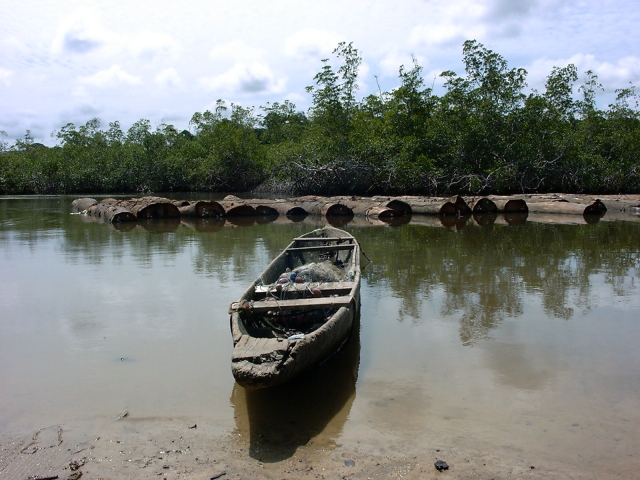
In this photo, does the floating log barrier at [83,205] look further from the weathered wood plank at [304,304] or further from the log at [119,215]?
the weathered wood plank at [304,304]

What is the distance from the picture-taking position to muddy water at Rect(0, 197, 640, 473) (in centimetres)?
370

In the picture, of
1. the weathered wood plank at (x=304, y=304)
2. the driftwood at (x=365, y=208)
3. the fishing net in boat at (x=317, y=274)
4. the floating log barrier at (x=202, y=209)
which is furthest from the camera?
the floating log barrier at (x=202, y=209)

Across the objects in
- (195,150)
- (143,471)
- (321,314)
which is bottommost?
(143,471)

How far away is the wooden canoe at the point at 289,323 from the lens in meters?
3.66

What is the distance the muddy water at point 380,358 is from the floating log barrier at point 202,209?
1005 cm

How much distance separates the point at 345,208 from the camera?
20.8m

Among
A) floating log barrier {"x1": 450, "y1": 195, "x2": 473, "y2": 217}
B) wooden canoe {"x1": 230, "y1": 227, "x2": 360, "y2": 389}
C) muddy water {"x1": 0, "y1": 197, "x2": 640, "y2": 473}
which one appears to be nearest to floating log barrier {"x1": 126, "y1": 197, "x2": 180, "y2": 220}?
muddy water {"x1": 0, "y1": 197, "x2": 640, "y2": 473}

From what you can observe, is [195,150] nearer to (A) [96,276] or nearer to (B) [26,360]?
(A) [96,276]

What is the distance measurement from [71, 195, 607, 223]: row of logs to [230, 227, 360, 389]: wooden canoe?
13.0 m

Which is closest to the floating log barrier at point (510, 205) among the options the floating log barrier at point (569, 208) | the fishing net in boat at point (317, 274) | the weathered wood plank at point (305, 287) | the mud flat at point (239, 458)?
the floating log barrier at point (569, 208)

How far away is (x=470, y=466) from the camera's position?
127 inches

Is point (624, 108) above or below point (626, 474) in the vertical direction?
above

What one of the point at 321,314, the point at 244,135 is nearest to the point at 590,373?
the point at 321,314

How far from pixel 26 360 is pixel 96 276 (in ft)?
12.8
